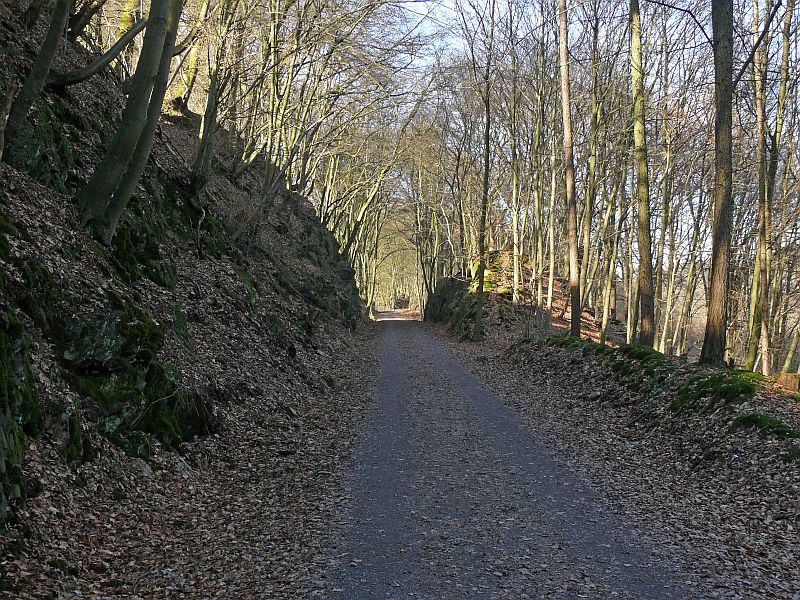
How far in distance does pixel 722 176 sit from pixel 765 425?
5.07m

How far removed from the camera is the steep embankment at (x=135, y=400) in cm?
507

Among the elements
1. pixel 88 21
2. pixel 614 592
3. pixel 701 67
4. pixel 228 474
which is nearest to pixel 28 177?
pixel 228 474

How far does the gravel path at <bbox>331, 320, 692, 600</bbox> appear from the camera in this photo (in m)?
5.06

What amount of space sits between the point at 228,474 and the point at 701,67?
20221 millimetres

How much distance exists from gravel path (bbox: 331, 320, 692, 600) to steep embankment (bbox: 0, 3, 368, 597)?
61 centimetres

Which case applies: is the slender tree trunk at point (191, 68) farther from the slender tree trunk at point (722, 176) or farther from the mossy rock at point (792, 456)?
the mossy rock at point (792, 456)

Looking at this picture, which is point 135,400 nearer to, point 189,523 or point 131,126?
point 189,523

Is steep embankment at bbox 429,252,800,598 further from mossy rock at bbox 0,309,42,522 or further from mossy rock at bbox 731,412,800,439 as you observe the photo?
mossy rock at bbox 0,309,42,522

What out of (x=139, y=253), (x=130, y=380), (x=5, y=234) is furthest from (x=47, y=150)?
(x=130, y=380)

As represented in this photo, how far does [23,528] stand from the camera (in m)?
4.65

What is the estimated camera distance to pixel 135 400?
7.19 meters

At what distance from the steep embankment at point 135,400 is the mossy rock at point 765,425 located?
570 centimetres

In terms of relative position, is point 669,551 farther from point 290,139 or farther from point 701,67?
point 701,67

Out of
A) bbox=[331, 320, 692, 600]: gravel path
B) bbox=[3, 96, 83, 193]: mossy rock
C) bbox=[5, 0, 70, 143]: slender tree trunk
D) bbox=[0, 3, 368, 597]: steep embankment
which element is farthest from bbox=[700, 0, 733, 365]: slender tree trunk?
bbox=[3, 96, 83, 193]: mossy rock
